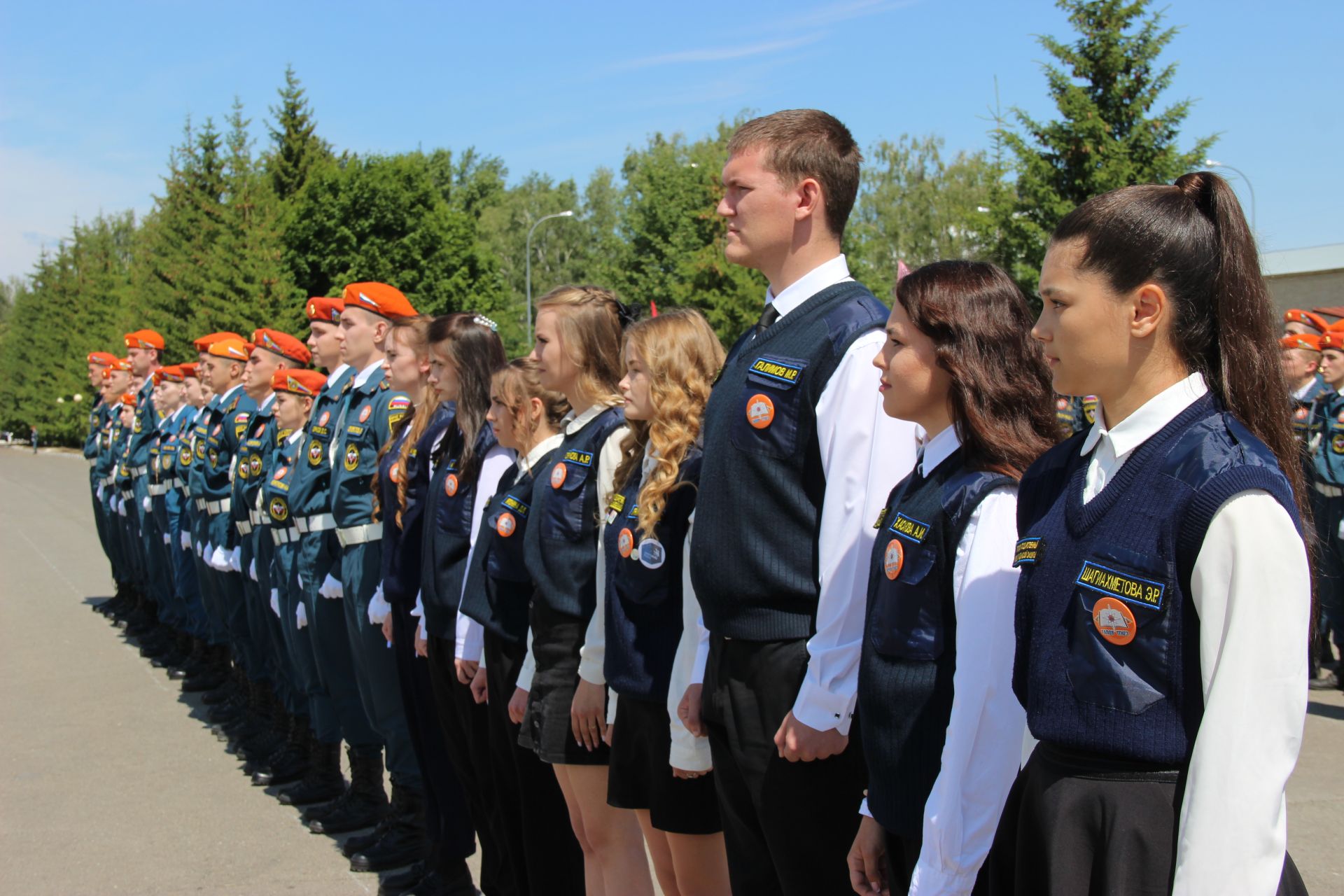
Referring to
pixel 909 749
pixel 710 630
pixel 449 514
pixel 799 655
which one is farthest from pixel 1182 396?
pixel 449 514

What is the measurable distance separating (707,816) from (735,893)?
0.38m

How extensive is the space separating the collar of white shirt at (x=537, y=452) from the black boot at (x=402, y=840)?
6.14ft

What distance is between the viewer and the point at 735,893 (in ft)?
9.64

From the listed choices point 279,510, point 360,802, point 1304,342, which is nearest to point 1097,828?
point 360,802

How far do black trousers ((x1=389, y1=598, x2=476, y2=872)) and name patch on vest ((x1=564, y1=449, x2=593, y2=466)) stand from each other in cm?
155

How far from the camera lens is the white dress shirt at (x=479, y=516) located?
441 centimetres

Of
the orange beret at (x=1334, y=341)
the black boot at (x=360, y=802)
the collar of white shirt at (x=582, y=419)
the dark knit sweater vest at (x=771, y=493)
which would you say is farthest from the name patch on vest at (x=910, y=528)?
the orange beret at (x=1334, y=341)

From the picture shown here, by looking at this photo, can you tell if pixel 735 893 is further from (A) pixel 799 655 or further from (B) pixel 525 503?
(B) pixel 525 503

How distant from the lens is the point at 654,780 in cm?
330

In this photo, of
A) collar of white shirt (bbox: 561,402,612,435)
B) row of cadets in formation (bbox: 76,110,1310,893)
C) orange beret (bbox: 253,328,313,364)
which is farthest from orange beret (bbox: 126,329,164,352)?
collar of white shirt (bbox: 561,402,612,435)

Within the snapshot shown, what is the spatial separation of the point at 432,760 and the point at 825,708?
2944 mm

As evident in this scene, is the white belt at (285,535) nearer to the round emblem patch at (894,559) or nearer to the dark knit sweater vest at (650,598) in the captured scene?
the dark knit sweater vest at (650,598)

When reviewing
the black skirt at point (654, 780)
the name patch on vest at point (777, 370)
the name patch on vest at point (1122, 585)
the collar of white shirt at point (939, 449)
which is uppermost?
the name patch on vest at point (777, 370)

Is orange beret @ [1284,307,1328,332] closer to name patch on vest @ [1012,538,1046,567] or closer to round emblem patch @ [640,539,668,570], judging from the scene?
round emblem patch @ [640,539,668,570]
